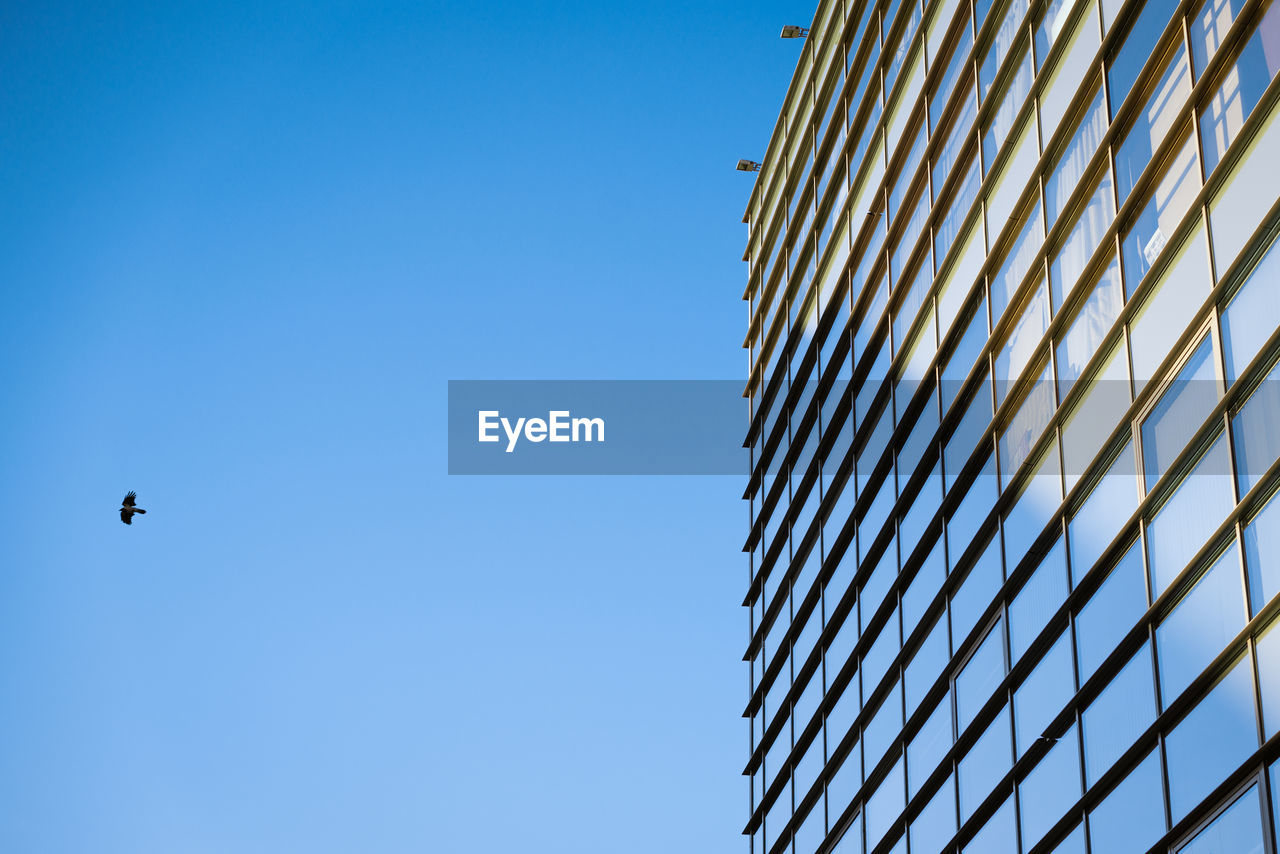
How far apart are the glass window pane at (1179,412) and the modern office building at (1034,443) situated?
0.06m

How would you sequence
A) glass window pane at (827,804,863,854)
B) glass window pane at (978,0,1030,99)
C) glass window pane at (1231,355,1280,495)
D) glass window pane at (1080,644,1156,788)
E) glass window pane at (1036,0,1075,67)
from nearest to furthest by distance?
glass window pane at (1231,355,1280,495)
glass window pane at (1080,644,1156,788)
glass window pane at (1036,0,1075,67)
glass window pane at (978,0,1030,99)
glass window pane at (827,804,863,854)

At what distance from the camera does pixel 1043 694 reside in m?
25.2

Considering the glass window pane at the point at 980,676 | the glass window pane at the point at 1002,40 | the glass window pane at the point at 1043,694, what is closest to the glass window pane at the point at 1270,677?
the glass window pane at the point at 1043,694

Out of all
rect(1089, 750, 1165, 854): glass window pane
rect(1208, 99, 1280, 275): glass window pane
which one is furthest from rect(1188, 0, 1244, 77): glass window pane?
rect(1089, 750, 1165, 854): glass window pane

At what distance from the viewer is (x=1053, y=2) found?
95.3 ft

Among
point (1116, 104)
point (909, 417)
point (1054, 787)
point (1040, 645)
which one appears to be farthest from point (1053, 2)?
point (1054, 787)

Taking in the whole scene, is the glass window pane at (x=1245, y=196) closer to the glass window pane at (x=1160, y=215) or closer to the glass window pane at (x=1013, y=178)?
the glass window pane at (x=1160, y=215)

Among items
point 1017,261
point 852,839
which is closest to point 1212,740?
point 1017,261

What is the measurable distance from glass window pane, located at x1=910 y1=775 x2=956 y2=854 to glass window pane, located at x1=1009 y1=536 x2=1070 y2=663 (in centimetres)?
341

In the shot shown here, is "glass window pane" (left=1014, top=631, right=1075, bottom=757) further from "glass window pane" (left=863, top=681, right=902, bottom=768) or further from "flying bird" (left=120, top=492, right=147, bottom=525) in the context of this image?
"flying bird" (left=120, top=492, right=147, bottom=525)

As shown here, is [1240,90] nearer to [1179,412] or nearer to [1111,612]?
[1179,412]

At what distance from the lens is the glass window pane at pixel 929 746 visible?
29.4 meters

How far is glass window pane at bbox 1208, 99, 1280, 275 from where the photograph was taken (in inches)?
823

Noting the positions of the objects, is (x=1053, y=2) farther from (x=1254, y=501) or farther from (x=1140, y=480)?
(x=1254, y=501)
